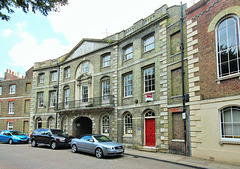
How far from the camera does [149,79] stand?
54.5 feet

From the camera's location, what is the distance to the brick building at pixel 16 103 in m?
29.4

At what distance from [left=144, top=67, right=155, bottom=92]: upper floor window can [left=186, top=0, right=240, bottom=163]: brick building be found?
12.7 feet

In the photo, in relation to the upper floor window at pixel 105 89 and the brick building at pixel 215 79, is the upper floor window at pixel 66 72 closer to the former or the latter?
the upper floor window at pixel 105 89

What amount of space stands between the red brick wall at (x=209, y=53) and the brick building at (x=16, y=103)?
25170 mm

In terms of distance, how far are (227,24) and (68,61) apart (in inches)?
735

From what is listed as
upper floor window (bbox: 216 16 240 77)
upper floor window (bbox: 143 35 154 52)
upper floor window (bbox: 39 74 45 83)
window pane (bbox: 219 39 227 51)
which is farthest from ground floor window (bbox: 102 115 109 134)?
upper floor window (bbox: 39 74 45 83)

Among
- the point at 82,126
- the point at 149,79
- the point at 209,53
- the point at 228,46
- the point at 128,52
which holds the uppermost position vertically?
the point at 128,52

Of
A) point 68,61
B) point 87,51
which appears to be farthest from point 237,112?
point 68,61

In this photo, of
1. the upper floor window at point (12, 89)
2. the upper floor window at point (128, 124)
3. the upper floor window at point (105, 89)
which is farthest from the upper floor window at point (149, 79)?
the upper floor window at point (12, 89)

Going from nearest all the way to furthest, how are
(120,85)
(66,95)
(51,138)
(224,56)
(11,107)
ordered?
(224,56) < (51,138) < (120,85) < (66,95) < (11,107)

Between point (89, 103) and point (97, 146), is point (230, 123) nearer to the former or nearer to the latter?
point (97, 146)

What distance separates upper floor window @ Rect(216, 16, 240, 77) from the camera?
1070 centimetres

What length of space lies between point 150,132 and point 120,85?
5339 mm

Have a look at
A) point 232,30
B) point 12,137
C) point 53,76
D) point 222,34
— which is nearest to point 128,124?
point 222,34
